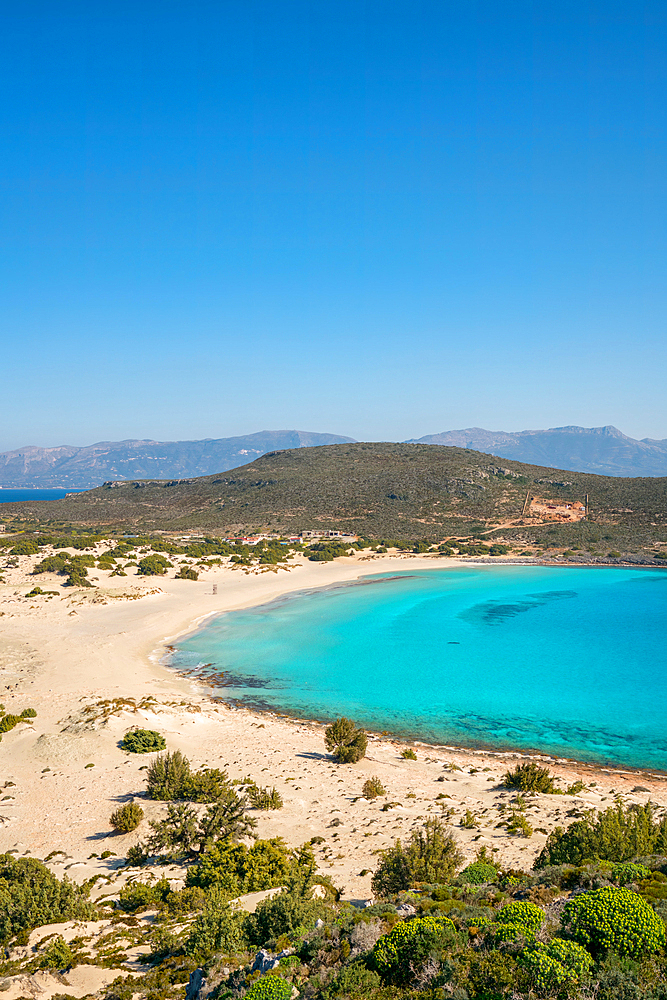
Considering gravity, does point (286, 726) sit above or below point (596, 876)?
below

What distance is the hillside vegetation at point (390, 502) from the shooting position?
68.6 meters

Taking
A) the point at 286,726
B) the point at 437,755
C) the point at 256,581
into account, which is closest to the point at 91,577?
the point at 256,581

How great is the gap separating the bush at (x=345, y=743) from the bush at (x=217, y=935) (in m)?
8.88

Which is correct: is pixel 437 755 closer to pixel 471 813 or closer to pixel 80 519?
pixel 471 813

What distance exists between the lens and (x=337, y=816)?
1294 cm

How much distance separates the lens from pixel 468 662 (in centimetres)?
2808

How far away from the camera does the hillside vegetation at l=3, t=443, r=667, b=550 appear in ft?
225

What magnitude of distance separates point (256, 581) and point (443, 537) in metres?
29.4

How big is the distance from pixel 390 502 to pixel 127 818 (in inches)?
2682

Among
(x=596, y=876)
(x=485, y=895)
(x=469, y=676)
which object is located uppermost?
(x=596, y=876)

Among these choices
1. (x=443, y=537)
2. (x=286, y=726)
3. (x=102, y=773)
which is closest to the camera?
(x=102, y=773)

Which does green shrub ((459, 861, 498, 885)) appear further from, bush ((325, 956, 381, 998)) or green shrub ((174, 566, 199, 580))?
green shrub ((174, 566, 199, 580))

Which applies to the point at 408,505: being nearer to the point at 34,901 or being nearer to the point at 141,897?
the point at 141,897

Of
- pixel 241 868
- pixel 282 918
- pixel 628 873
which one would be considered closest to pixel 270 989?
pixel 282 918
